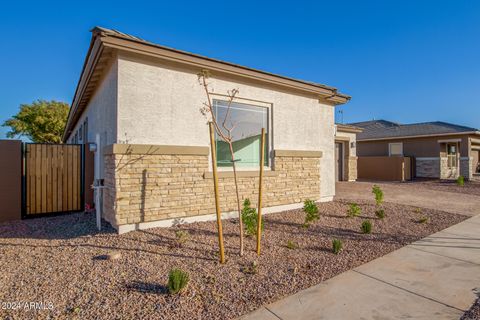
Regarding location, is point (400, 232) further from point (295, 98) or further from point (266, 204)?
point (295, 98)

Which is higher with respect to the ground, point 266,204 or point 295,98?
point 295,98

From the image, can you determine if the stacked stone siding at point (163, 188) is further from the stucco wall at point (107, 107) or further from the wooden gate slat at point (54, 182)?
the wooden gate slat at point (54, 182)

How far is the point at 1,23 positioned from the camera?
855cm

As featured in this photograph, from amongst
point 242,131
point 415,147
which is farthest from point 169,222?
point 415,147

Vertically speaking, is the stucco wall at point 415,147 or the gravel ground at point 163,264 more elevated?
the stucco wall at point 415,147

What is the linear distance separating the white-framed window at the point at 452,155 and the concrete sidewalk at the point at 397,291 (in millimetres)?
17879

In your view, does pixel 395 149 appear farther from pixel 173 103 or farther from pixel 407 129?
pixel 173 103

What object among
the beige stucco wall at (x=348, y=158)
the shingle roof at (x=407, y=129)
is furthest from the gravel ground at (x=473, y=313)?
the shingle roof at (x=407, y=129)

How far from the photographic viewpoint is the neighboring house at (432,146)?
57.5 ft

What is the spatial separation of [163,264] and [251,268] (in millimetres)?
1289

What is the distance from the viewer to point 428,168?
18.1 m

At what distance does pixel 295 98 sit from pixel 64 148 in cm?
668

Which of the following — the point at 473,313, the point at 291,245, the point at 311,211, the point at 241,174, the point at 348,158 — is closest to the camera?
the point at 473,313

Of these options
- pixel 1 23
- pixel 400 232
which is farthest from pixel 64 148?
pixel 400 232
